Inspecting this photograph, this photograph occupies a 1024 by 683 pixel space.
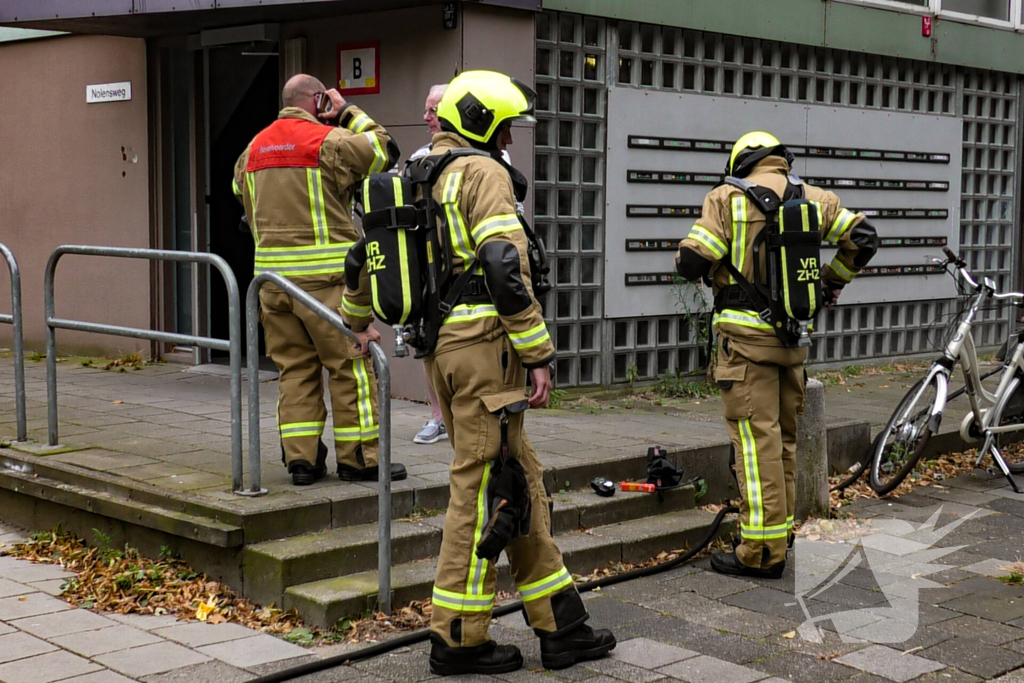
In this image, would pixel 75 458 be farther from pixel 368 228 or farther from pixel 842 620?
pixel 842 620

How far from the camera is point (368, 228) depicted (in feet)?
15.5

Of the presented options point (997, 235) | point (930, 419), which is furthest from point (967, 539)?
point (997, 235)

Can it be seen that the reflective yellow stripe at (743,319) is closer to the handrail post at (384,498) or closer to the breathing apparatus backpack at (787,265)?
the breathing apparatus backpack at (787,265)

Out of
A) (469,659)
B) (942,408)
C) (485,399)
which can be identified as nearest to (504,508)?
(485,399)

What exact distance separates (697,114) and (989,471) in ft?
11.9

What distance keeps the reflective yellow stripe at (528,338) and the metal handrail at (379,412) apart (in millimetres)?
662

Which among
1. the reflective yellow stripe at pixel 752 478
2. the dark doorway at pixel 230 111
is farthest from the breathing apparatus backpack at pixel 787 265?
the dark doorway at pixel 230 111

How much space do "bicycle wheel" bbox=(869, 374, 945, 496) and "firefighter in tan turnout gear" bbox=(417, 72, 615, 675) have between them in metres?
3.51

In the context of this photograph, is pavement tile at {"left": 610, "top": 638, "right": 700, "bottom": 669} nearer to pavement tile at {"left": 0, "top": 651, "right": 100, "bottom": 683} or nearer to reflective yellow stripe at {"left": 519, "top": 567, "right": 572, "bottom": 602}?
reflective yellow stripe at {"left": 519, "top": 567, "right": 572, "bottom": 602}

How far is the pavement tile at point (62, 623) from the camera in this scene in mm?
5039

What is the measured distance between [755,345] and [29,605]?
3507mm

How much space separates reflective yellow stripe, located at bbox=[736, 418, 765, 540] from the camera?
19.7 feet

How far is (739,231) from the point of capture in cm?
602

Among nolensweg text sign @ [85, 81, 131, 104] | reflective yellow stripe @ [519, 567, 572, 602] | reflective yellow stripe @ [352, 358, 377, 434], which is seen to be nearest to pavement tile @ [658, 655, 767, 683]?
reflective yellow stripe @ [519, 567, 572, 602]
